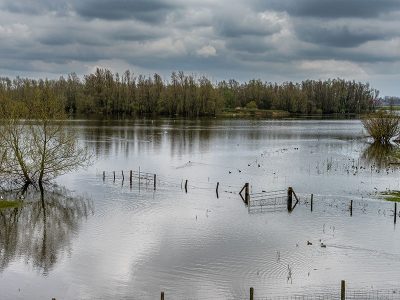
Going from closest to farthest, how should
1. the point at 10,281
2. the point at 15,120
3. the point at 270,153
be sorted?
the point at 10,281 < the point at 15,120 < the point at 270,153

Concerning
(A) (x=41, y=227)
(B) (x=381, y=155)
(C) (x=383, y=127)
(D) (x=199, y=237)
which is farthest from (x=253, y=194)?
(C) (x=383, y=127)

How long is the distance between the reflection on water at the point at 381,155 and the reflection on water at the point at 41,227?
51792 millimetres

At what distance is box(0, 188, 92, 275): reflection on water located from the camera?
37344 millimetres

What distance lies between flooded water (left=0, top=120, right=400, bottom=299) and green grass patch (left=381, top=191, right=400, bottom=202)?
1.08 metres

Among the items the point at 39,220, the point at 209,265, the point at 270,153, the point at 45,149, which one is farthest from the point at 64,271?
the point at 270,153

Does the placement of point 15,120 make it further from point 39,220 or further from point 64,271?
point 64,271

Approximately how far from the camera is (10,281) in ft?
107

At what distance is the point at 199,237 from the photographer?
140 feet

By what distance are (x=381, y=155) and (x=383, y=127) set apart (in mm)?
28658

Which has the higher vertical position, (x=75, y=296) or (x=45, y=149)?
(x=45, y=149)

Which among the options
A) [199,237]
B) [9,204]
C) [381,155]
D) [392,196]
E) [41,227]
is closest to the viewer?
[199,237]

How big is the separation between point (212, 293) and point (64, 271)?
1059 cm

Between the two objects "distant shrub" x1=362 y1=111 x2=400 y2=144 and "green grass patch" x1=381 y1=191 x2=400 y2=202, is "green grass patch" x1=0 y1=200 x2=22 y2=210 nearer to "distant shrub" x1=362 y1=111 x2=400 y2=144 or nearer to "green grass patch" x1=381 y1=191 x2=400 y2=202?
"green grass patch" x1=381 y1=191 x2=400 y2=202

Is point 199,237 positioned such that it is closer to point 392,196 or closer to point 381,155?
point 392,196
